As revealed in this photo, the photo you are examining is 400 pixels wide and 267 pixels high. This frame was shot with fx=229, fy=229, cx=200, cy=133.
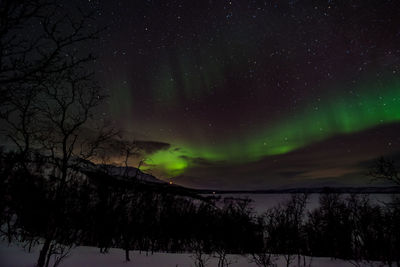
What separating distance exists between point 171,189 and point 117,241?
5205 centimetres

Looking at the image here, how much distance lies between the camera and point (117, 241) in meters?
64.4

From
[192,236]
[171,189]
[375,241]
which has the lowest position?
[192,236]

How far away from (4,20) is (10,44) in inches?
29.5

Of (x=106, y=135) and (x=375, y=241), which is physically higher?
(x=106, y=135)

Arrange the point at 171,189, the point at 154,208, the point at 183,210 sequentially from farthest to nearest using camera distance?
the point at 171,189 < the point at 183,210 < the point at 154,208

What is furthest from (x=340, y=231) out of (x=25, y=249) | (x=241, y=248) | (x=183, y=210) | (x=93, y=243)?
(x=25, y=249)

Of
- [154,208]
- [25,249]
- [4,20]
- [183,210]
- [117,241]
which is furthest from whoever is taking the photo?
[183,210]

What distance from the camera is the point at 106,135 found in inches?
629

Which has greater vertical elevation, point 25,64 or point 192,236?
point 25,64

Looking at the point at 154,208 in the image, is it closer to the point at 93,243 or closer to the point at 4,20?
the point at 93,243

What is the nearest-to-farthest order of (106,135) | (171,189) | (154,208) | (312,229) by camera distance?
1. (106,135)
2. (312,229)
3. (154,208)
4. (171,189)

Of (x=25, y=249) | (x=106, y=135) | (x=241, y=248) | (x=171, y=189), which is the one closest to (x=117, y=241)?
(x=241, y=248)

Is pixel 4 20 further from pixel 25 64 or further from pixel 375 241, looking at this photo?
pixel 375 241

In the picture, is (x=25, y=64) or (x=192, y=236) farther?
(x=192, y=236)
